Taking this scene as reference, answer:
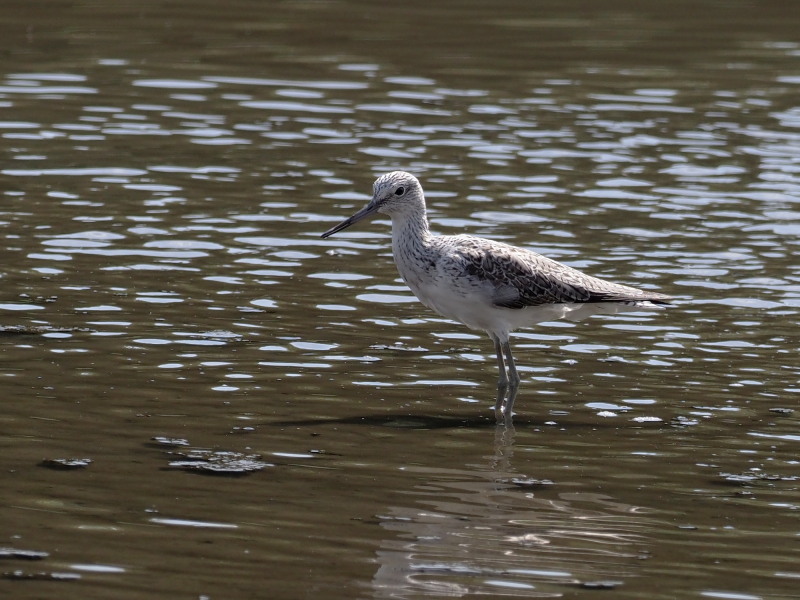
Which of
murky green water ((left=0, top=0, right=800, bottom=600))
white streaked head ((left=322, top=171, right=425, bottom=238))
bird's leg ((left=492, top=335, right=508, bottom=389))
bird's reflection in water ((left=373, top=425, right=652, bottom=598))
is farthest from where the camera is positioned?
white streaked head ((left=322, top=171, right=425, bottom=238))

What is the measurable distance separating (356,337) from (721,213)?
19.0ft

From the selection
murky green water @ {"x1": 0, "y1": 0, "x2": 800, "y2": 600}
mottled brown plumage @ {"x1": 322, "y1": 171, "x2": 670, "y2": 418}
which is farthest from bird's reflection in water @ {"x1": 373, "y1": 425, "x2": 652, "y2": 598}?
mottled brown plumage @ {"x1": 322, "y1": 171, "x2": 670, "y2": 418}

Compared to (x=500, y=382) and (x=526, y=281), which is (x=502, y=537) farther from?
(x=526, y=281)

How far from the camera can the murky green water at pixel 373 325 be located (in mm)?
8055

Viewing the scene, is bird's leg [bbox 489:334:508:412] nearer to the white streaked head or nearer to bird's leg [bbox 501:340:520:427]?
bird's leg [bbox 501:340:520:427]

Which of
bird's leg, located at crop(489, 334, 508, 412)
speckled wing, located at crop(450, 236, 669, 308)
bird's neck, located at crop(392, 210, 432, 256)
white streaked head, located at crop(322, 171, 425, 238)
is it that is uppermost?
white streaked head, located at crop(322, 171, 425, 238)

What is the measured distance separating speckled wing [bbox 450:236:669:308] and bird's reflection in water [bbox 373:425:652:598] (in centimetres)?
199

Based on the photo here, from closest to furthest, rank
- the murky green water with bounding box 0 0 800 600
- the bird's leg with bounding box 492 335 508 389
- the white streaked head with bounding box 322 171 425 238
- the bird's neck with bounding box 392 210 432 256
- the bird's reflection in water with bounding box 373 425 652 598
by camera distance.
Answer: the bird's reflection in water with bounding box 373 425 652 598 < the murky green water with bounding box 0 0 800 600 < the bird's leg with bounding box 492 335 508 389 < the bird's neck with bounding box 392 210 432 256 < the white streaked head with bounding box 322 171 425 238

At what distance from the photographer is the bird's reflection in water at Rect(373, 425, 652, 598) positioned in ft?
25.0

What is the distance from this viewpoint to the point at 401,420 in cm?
1047

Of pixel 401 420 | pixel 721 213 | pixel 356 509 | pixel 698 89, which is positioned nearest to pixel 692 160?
pixel 721 213

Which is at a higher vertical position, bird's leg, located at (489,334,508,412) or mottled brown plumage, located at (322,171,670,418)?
mottled brown plumage, located at (322,171,670,418)

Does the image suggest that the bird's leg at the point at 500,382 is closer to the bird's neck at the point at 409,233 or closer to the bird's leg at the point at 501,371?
the bird's leg at the point at 501,371

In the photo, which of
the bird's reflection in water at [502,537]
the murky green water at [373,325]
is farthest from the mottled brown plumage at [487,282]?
the bird's reflection in water at [502,537]
